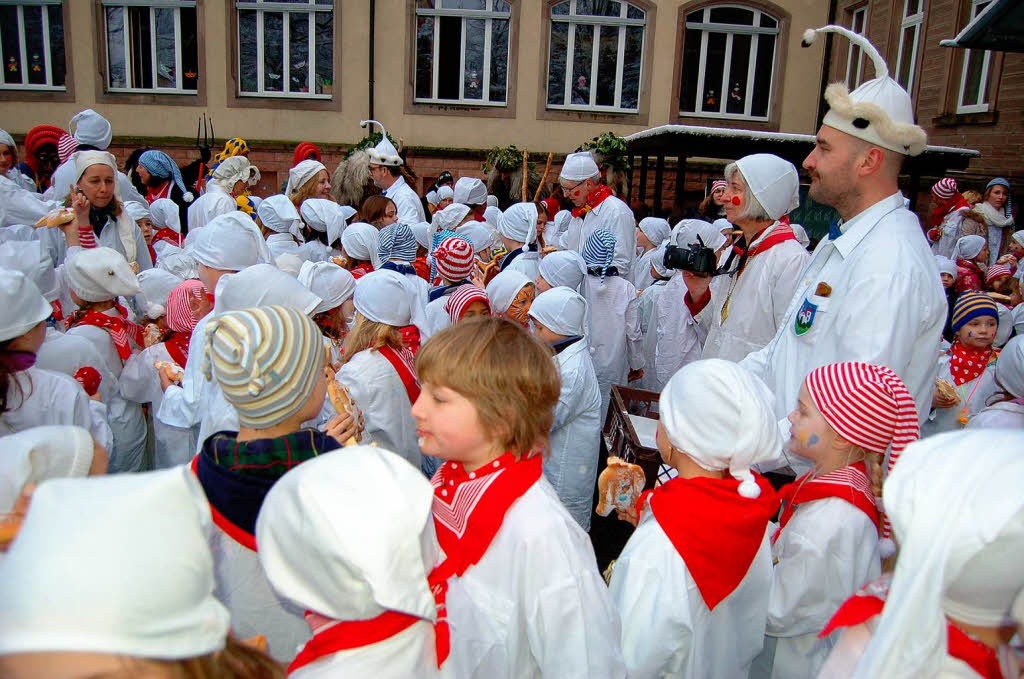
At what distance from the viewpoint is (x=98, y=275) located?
3709mm

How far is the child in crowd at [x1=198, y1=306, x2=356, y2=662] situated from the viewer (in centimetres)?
185

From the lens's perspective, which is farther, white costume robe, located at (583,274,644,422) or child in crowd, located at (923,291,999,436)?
white costume robe, located at (583,274,644,422)

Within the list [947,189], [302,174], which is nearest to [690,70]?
[947,189]

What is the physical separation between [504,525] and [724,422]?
67 cm

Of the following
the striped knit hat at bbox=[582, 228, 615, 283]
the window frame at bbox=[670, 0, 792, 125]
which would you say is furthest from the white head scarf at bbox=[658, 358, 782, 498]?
the window frame at bbox=[670, 0, 792, 125]

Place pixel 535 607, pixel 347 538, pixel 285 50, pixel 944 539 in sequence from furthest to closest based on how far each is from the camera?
pixel 285 50, pixel 535 607, pixel 347 538, pixel 944 539

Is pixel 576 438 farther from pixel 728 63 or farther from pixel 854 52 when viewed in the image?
pixel 854 52

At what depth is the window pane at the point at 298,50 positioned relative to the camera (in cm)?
1688

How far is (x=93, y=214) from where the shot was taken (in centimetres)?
539

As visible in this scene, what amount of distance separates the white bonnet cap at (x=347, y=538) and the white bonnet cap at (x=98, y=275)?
285 centimetres

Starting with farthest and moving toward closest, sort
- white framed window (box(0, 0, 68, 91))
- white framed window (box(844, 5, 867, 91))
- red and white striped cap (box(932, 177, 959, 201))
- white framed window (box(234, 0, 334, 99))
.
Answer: white framed window (box(0, 0, 68, 91))
white framed window (box(234, 0, 334, 99))
white framed window (box(844, 5, 867, 91))
red and white striped cap (box(932, 177, 959, 201))

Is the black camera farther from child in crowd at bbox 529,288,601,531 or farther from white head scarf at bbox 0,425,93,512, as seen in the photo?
white head scarf at bbox 0,425,93,512

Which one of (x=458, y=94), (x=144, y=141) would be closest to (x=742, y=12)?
(x=458, y=94)

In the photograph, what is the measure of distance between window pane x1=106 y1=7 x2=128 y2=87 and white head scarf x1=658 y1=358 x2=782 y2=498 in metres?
18.4
